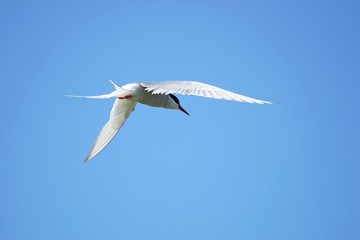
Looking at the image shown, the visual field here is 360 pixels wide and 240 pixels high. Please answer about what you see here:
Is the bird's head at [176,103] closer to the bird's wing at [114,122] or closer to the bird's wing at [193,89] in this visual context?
the bird's wing at [114,122]

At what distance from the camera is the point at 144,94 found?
7.44m

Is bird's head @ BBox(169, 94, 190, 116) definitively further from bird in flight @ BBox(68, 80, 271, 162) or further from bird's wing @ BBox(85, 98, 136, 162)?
bird's wing @ BBox(85, 98, 136, 162)

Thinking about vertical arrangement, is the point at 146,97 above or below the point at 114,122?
above

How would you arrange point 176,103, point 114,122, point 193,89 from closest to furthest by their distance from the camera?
point 193,89, point 114,122, point 176,103

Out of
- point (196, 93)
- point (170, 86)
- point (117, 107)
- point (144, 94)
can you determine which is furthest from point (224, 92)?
point (117, 107)

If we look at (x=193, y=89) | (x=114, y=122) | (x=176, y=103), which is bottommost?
(x=114, y=122)

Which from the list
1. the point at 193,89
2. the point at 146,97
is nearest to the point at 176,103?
the point at 146,97

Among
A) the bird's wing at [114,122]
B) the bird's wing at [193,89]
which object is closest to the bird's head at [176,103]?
the bird's wing at [114,122]

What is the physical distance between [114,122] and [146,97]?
0.78 meters

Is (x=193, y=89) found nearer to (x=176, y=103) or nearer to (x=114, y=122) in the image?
(x=176, y=103)

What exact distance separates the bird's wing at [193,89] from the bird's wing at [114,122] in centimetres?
85

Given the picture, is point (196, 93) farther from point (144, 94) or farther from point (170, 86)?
point (144, 94)

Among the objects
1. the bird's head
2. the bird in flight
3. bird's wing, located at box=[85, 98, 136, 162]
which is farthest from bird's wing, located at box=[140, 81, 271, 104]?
the bird's head

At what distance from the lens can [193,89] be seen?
21.1ft
